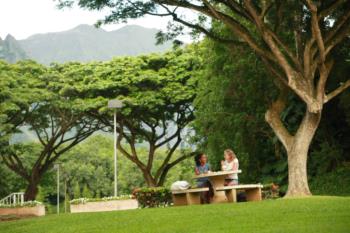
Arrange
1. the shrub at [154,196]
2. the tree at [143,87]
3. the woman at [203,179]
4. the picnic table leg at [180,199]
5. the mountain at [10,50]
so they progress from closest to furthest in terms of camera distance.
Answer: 1. the woman at [203,179]
2. the picnic table leg at [180,199]
3. the shrub at [154,196]
4. the tree at [143,87]
5. the mountain at [10,50]

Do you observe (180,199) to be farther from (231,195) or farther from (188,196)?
(231,195)

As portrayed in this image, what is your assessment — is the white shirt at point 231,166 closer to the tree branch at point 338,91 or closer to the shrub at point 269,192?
the tree branch at point 338,91

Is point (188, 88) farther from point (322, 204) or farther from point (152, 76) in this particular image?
point (322, 204)

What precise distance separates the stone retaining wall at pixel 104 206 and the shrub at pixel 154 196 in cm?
43

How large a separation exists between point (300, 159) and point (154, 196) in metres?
7.22

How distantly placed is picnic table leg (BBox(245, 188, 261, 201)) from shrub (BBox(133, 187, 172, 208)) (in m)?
5.95

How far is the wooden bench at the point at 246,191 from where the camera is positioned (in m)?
16.0

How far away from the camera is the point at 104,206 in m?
23.0

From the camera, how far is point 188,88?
103ft

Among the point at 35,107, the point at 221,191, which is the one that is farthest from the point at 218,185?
the point at 35,107

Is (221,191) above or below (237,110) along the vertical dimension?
below

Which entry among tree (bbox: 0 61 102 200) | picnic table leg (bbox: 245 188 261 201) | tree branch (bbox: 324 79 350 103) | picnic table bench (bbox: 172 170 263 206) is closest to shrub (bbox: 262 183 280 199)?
picnic table bench (bbox: 172 170 263 206)

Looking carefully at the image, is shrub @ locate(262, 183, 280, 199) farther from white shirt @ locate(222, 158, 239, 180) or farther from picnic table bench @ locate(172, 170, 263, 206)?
white shirt @ locate(222, 158, 239, 180)

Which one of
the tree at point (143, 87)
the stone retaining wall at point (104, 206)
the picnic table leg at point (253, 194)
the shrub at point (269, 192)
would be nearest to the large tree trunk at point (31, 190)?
the tree at point (143, 87)
